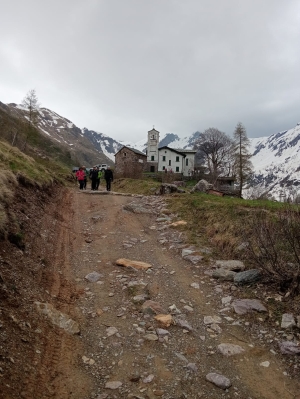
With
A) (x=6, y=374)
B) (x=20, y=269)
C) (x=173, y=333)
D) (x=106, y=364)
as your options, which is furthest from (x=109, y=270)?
(x=6, y=374)

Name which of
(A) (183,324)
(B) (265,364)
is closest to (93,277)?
(A) (183,324)

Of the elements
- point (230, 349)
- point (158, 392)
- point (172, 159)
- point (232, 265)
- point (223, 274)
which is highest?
point (172, 159)

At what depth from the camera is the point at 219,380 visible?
4.38 metres

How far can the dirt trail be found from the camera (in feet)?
13.7

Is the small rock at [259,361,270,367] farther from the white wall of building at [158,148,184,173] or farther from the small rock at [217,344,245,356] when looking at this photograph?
the white wall of building at [158,148,184,173]

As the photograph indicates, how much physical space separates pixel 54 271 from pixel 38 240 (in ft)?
6.11

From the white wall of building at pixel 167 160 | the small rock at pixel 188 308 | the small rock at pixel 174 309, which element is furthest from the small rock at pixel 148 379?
the white wall of building at pixel 167 160

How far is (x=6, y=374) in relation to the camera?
3.78 metres

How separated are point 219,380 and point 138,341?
5.07 ft

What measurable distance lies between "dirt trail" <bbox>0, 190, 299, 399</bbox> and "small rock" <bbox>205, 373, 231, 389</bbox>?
0.07m

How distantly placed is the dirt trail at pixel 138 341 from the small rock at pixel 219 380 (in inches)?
2.6

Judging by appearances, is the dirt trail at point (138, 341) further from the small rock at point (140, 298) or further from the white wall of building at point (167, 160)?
the white wall of building at point (167, 160)

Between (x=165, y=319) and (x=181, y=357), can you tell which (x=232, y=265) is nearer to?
(x=165, y=319)

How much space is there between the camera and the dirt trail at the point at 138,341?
4176 millimetres
